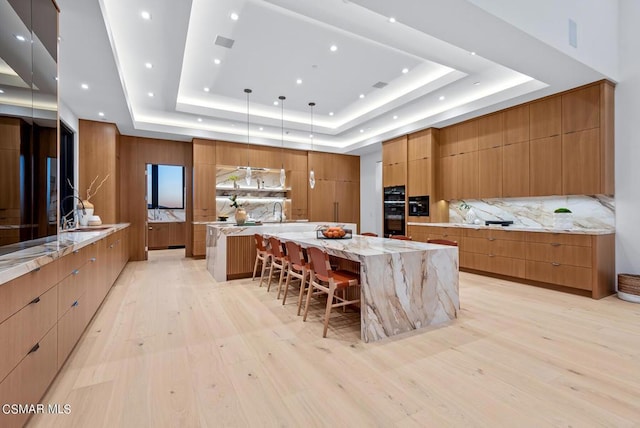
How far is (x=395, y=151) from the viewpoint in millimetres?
7305

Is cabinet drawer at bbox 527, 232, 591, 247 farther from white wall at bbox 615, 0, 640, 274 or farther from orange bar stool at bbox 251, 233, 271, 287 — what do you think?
orange bar stool at bbox 251, 233, 271, 287

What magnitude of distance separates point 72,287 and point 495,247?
5.67m

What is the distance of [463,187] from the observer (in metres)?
6.04

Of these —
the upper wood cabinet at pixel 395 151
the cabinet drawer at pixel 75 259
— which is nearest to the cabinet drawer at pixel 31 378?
the cabinet drawer at pixel 75 259

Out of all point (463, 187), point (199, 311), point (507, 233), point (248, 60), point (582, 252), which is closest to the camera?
point (199, 311)

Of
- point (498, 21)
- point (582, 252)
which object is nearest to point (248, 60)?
point (498, 21)

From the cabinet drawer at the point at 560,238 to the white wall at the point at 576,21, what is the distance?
2204mm

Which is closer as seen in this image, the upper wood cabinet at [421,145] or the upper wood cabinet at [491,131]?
the upper wood cabinet at [491,131]

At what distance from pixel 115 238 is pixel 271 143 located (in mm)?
4450

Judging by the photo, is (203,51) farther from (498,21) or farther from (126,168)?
(126,168)

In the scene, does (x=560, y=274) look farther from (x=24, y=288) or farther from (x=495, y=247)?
(x=24, y=288)

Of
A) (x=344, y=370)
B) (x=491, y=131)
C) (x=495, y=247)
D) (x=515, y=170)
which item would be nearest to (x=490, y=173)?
(x=515, y=170)

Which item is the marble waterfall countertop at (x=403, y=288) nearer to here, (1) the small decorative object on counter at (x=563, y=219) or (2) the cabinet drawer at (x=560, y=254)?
(2) the cabinet drawer at (x=560, y=254)

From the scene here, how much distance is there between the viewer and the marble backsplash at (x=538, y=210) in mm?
4406
